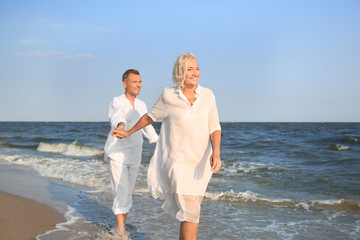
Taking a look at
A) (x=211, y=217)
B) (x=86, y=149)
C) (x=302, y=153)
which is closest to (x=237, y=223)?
(x=211, y=217)

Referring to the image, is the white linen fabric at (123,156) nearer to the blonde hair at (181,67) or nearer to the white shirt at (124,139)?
the white shirt at (124,139)

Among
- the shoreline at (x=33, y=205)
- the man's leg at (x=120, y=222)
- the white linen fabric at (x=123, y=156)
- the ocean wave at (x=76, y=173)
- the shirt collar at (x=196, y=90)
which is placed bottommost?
the ocean wave at (x=76, y=173)

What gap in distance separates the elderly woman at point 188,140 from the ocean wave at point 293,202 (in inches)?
167

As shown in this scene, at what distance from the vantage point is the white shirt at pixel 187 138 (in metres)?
3.02

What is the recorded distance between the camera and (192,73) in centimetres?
303

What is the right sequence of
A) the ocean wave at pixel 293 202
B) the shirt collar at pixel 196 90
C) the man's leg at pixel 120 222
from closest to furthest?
the shirt collar at pixel 196 90
the man's leg at pixel 120 222
the ocean wave at pixel 293 202

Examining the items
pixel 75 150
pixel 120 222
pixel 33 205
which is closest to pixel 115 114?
pixel 120 222

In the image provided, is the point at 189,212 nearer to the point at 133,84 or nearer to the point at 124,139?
the point at 124,139

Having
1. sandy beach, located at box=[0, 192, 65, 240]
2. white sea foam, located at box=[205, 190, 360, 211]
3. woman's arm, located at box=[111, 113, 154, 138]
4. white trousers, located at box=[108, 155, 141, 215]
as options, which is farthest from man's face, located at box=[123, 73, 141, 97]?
white sea foam, located at box=[205, 190, 360, 211]

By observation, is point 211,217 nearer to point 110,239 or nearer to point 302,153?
point 110,239

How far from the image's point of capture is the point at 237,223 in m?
5.47

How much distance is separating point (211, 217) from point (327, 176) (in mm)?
5557

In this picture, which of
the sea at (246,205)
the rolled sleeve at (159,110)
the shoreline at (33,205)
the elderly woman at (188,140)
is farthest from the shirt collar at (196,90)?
the shoreline at (33,205)

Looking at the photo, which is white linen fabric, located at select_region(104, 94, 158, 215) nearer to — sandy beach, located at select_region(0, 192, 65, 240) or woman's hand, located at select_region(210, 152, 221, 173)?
sandy beach, located at select_region(0, 192, 65, 240)
